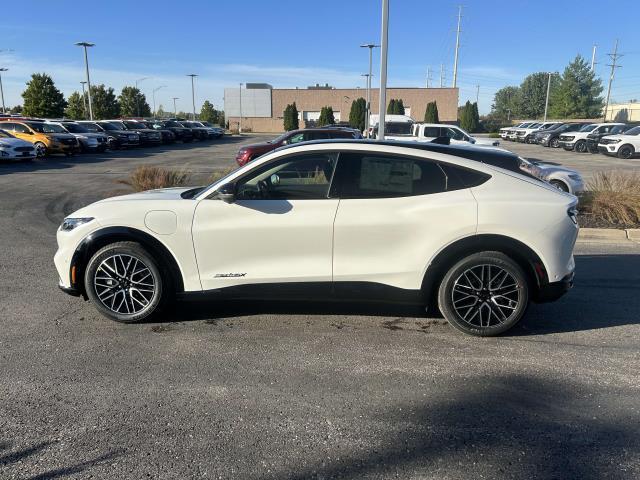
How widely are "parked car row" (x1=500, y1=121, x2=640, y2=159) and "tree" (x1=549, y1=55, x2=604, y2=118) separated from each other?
148 ft

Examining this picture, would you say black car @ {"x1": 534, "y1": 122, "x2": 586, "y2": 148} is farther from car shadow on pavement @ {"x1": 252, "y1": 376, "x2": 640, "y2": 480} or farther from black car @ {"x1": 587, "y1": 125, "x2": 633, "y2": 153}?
car shadow on pavement @ {"x1": 252, "y1": 376, "x2": 640, "y2": 480}

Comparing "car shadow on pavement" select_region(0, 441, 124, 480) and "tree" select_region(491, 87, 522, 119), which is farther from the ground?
"tree" select_region(491, 87, 522, 119)

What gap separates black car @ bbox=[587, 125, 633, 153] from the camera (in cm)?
2883

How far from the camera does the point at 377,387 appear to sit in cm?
357

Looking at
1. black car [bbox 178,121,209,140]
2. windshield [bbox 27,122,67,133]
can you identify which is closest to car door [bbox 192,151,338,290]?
windshield [bbox 27,122,67,133]

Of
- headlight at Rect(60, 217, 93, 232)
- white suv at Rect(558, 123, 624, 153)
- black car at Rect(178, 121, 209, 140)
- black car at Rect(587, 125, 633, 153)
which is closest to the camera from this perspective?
headlight at Rect(60, 217, 93, 232)

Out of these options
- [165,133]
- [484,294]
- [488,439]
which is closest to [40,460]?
[488,439]

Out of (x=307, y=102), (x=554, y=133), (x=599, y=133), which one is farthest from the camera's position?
(x=307, y=102)

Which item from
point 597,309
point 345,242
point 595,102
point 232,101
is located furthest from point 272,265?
point 595,102

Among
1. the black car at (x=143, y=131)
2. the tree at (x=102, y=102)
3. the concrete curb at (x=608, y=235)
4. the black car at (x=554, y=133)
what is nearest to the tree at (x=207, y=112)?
the tree at (x=102, y=102)

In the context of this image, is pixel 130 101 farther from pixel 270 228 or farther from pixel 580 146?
pixel 270 228

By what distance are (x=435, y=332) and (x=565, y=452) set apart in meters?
1.81

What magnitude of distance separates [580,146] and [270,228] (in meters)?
31.6

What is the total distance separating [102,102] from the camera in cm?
6519
